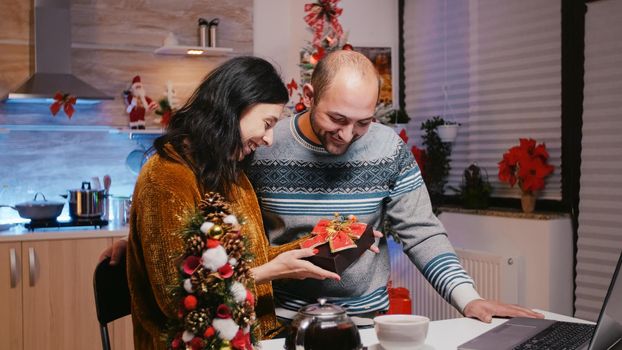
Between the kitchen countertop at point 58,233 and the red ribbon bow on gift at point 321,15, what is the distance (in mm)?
1505

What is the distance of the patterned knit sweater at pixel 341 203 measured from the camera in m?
2.11

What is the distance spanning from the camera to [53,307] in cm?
395

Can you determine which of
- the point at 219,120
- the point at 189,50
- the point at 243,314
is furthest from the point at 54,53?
the point at 243,314

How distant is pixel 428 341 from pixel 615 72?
226cm

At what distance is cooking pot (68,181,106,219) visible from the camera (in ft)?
13.5

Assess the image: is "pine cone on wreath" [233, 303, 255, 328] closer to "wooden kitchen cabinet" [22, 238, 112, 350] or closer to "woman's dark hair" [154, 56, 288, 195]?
"woman's dark hair" [154, 56, 288, 195]

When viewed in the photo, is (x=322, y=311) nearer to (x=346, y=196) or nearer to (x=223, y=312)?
(x=223, y=312)

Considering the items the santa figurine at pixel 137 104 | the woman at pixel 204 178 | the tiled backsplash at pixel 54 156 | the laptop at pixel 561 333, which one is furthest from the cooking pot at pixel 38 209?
the laptop at pixel 561 333

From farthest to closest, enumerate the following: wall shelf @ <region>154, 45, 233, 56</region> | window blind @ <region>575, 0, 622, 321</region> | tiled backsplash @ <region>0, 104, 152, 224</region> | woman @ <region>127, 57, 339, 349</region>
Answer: wall shelf @ <region>154, 45, 233, 56</region>, tiled backsplash @ <region>0, 104, 152, 224</region>, window blind @ <region>575, 0, 622, 321</region>, woman @ <region>127, 57, 339, 349</region>

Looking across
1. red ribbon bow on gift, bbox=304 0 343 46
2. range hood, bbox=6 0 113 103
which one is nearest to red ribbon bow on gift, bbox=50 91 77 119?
range hood, bbox=6 0 113 103

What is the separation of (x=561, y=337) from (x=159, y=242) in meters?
0.91

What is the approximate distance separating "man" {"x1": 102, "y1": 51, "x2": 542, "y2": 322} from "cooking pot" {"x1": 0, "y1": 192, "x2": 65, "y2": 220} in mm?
2224

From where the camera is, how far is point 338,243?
179 centimetres

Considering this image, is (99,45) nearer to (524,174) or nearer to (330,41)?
(330,41)
